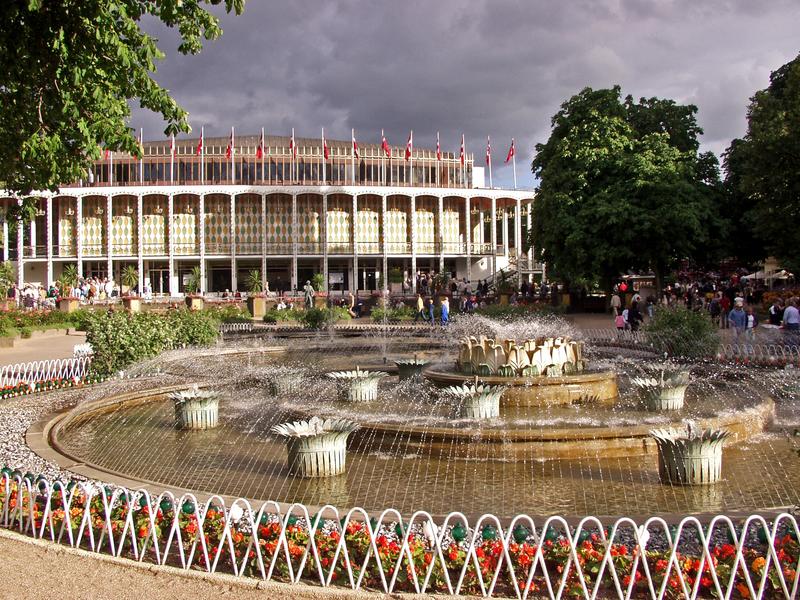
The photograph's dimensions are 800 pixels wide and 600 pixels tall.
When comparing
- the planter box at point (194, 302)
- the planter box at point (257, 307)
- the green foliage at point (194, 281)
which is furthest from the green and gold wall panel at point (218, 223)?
the planter box at point (257, 307)

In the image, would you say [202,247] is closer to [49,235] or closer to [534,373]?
[49,235]

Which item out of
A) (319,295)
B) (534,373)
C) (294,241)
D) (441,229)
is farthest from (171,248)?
(534,373)

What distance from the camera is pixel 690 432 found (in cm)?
861

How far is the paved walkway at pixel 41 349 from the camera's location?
21.0 meters

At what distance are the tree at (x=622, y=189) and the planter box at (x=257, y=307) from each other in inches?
524

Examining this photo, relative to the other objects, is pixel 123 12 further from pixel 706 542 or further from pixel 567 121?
pixel 567 121

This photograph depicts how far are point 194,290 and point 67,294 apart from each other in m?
8.49

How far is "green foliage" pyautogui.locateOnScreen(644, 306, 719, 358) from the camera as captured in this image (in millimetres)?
18562

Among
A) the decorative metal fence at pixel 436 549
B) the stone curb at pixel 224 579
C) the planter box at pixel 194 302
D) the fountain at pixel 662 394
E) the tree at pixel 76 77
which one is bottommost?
the stone curb at pixel 224 579

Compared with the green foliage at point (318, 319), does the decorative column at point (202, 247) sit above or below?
above

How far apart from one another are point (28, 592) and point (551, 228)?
29.5 m

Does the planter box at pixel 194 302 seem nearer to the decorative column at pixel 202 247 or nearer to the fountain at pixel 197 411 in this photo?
the decorative column at pixel 202 247

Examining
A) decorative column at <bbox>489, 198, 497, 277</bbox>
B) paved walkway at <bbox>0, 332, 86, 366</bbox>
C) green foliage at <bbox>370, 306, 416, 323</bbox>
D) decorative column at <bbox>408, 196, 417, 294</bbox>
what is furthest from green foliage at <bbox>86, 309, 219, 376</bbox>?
decorative column at <bbox>489, 198, 497, 277</bbox>

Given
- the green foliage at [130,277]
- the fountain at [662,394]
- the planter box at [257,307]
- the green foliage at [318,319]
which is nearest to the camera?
the fountain at [662,394]
